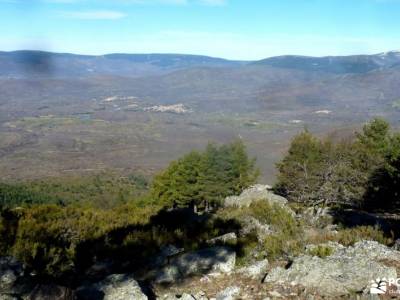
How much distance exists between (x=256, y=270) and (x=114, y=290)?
7.37 feet

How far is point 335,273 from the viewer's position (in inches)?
284

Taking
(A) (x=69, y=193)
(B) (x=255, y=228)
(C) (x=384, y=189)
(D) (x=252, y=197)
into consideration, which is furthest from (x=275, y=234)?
Answer: (A) (x=69, y=193)

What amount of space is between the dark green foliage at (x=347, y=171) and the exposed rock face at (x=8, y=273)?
1569 cm

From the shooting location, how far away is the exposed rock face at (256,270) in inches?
300

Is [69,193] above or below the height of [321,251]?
below

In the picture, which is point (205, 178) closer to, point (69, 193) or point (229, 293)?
point (229, 293)

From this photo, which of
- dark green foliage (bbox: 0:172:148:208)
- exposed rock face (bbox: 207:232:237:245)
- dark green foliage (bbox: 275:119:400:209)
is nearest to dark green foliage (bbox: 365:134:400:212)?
dark green foliage (bbox: 275:119:400:209)

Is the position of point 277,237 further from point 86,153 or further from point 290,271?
point 86,153

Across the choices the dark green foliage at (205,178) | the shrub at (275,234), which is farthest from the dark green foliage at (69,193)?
the shrub at (275,234)

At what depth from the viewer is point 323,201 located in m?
22.2

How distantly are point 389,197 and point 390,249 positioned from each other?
19.3 m

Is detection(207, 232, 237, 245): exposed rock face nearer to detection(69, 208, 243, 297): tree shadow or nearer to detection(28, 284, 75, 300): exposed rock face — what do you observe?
detection(69, 208, 243, 297): tree shadow

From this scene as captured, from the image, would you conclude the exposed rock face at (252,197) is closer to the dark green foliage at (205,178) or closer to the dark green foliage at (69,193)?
the dark green foliage at (205,178)

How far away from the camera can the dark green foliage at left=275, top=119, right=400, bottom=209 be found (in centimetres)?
2253
